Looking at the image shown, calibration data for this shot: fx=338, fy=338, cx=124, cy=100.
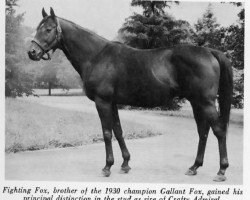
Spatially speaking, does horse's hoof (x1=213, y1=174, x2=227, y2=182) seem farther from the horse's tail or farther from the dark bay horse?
the horse's tail

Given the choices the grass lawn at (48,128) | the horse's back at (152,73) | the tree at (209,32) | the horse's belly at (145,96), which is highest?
the tree at (209,32)

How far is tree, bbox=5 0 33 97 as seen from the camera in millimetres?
5246

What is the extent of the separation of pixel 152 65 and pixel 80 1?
1.75m

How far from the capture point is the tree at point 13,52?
5246mm

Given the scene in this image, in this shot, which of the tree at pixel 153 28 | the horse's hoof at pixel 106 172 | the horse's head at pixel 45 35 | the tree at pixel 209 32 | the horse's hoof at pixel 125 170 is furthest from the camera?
the tree at pixel 153 28

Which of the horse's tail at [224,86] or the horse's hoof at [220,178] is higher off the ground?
the horse's tail at [224,86]

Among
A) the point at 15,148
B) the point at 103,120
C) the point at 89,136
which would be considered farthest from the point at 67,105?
the point at 103,120

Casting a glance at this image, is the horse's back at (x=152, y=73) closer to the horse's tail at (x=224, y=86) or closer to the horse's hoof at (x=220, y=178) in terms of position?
the horse's tail at (x=224, y=86)

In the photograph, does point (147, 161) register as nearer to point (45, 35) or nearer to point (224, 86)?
point (224, 86)

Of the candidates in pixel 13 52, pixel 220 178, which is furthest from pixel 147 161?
pixel 13 52

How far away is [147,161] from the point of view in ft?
16.9

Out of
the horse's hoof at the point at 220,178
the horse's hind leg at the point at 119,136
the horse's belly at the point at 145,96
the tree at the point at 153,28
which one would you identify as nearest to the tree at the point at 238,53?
the tree at the point at 153,28

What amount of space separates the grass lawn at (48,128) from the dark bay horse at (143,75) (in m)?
1.30

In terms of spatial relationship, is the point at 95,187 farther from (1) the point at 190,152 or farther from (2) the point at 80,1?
(2) the point at 80,1
